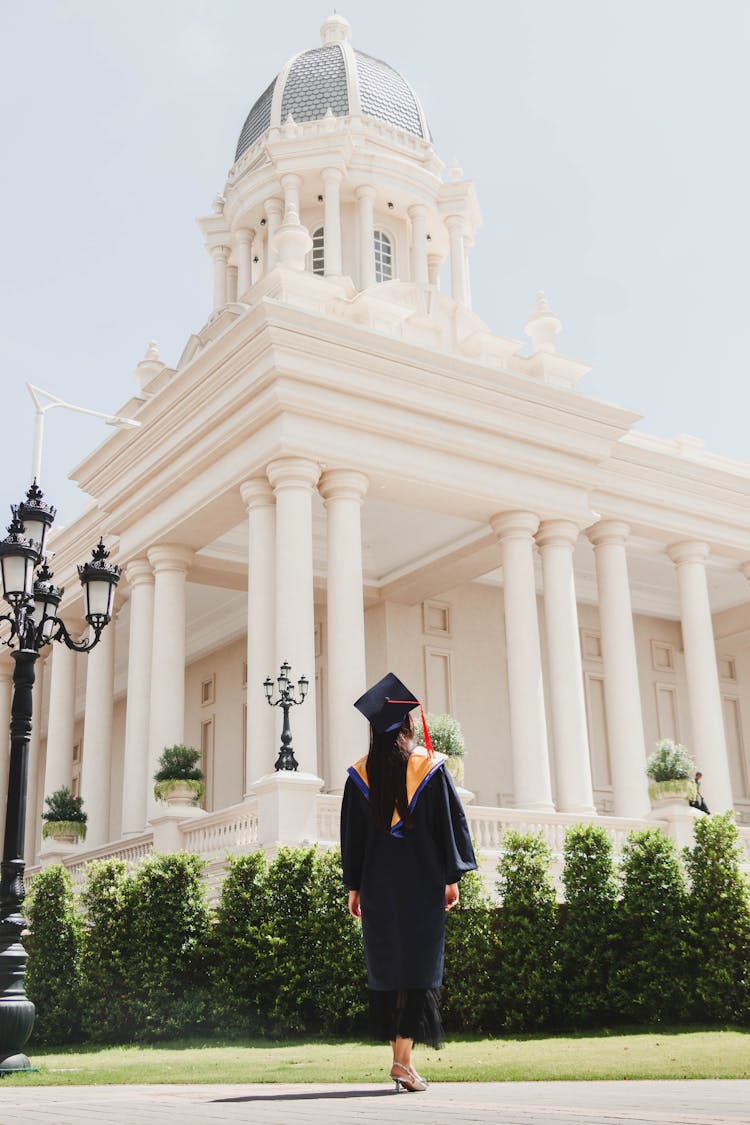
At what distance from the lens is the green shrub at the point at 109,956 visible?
13.7 meters

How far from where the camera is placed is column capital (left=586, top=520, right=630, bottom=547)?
2434 centimetres

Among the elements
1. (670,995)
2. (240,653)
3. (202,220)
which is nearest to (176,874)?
(670,995)

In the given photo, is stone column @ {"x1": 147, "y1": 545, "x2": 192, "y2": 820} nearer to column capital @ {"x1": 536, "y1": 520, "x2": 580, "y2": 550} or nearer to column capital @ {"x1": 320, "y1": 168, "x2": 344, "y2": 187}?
column capital @ {"x1": 536, "y1": 520, "x2": 580, "y2": 550}

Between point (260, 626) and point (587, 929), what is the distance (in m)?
8.30

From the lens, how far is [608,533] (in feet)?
79.8

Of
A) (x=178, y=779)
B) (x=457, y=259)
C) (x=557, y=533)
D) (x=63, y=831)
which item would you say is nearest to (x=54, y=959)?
(x=178, y=779)

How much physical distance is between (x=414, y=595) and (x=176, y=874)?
14.3 metres

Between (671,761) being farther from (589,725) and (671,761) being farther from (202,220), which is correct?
(202,220)

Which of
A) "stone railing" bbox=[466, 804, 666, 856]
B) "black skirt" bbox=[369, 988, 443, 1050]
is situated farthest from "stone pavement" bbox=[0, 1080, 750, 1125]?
"stone railing" bbox=[466, 804, 666, 856]

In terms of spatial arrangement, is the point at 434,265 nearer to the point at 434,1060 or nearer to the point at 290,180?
the point at 290,180

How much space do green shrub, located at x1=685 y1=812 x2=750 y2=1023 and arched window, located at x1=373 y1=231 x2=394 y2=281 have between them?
2202 cm

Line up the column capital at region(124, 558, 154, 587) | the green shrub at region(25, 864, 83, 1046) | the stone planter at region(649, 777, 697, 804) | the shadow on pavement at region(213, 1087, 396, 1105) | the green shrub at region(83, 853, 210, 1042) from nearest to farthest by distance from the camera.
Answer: the shadow on pavement at region(213, 1087, 396, 1105) → the green shrub at region(83, 853, 210, 1042) → the green shrub at region(25, 864, 83, 1046) → the stone planter at region(649, 777, 697, 804) → the column capital at region(124, 558, 154, 587)

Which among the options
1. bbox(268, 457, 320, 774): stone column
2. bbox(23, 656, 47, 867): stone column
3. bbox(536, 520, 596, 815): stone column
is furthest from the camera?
bbox(23, 656, 47, 867): stone column

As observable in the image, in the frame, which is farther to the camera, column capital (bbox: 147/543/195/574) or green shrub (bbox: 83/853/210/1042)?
column capital (bbox: 147/543/195/574)
